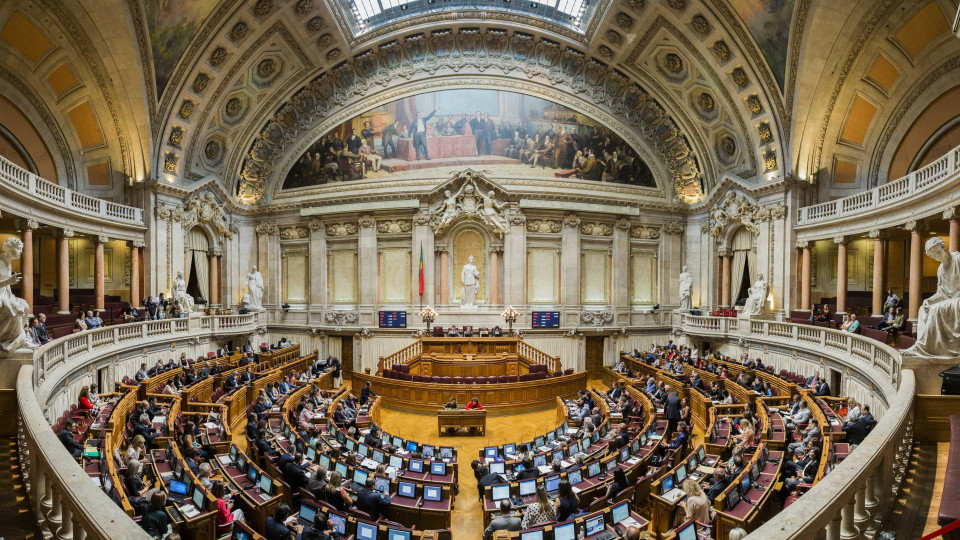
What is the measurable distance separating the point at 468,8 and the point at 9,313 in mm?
22947

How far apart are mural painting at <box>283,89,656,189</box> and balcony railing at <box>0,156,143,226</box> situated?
9.82 meters

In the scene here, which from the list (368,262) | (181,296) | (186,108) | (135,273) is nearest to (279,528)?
(181,296)

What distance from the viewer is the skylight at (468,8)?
25.4m

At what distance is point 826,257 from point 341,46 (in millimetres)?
25195

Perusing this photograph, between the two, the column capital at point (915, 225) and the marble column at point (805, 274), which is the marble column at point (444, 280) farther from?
the column capital at point (915, 225)

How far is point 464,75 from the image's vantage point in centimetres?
2692

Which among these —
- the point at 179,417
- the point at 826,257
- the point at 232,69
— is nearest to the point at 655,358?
the point at 826,257

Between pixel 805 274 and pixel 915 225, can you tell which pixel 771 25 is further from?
pixel 805 274

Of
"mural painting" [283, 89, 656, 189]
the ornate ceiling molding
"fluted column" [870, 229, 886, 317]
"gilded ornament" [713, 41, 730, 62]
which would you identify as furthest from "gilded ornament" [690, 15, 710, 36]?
"fluted column" [870, 229, 886, 317]

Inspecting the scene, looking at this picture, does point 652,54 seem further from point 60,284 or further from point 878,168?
point 60,284

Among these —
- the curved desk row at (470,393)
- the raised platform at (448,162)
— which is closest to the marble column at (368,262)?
the raised platform at (448,162)

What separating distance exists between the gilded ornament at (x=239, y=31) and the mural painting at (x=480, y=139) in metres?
6.58

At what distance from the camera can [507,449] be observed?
11.7 meters

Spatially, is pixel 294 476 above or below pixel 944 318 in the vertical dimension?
below
